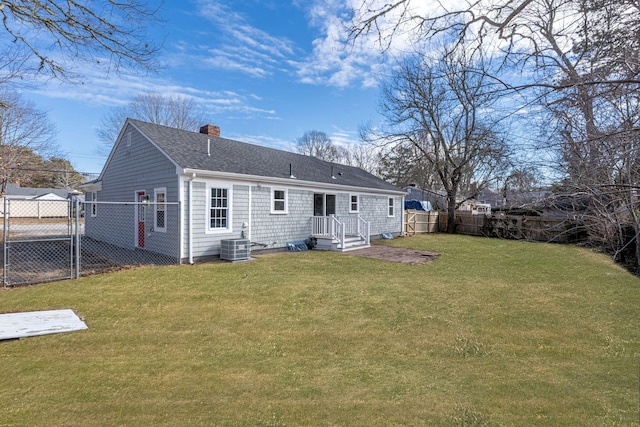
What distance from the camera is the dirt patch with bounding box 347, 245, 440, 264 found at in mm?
11036

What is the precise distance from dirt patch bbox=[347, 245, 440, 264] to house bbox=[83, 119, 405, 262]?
0.90 metres

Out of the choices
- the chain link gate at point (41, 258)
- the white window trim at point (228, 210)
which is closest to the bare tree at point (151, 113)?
the chain link gate at point (41, 258)

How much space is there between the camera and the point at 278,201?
12.4 m

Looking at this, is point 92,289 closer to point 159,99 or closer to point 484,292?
point 484,292

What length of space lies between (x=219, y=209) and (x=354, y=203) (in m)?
7.65

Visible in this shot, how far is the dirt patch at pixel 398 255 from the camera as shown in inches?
434

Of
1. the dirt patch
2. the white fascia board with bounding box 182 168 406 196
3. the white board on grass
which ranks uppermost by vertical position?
the white fascia board with bounding box 182 168 406 196

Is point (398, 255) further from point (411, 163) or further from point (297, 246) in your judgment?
point (411, 163)

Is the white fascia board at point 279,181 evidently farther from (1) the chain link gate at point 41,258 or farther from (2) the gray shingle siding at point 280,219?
(1) the chain link gate at point 41,258

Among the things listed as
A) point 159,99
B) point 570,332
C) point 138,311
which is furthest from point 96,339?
point 159,99

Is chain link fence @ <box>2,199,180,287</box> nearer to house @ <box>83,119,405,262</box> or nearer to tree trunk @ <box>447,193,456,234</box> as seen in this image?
house @ <box>83,119,405,262</box>

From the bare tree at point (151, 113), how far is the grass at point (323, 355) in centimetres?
2872

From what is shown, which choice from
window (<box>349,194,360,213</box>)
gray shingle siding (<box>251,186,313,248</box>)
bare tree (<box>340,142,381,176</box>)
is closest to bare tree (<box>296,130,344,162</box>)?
bare tree (<box>340,142,381,176</box>)

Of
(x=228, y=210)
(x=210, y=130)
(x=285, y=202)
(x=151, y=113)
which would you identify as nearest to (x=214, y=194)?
(x=228, y=210)
